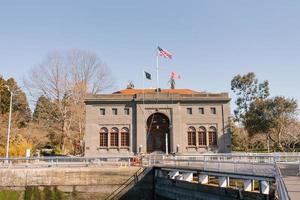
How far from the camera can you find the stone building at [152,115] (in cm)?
4472

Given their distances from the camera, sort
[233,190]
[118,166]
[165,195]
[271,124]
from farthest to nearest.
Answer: [271,124] → [118,166] → [165,195] → [233,190]

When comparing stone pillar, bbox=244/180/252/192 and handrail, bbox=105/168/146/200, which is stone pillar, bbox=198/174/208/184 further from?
handrail, bbox=105/168/146/200

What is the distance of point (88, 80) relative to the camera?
5559cm

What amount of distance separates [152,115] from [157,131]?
278cm

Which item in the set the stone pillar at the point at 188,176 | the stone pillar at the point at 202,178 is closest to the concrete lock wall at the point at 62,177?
the stone pillar at the point at 188,176

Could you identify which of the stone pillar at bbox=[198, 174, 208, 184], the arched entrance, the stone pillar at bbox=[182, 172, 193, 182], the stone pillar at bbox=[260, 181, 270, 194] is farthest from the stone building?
the stone pillar at bbox=[260, 181, 270, 194]

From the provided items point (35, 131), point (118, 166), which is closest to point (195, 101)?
point (118, 166)

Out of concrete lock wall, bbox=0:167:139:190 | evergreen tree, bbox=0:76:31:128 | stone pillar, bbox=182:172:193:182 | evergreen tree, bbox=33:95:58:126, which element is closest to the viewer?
stone pillar, bbox=182:172:193:182

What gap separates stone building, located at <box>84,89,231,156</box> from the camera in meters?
44.7

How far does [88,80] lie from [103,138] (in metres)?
14.1

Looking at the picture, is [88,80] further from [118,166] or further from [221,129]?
[118,166]

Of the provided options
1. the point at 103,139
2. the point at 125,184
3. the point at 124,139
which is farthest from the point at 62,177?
the point at 124,139

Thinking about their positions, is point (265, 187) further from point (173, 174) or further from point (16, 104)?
point (16, 104)

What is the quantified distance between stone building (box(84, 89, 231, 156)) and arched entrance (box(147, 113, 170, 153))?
25.3 inches
